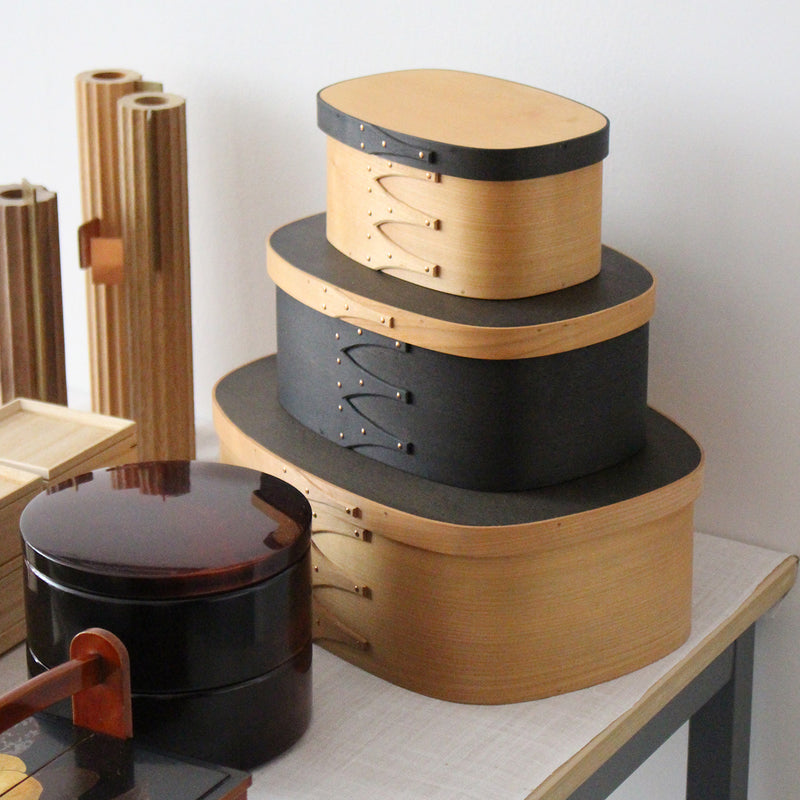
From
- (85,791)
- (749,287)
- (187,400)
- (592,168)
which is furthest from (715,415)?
(85,791)

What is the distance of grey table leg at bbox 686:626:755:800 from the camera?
0.99 meters

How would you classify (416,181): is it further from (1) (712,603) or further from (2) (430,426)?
Result: (1) (712,603)

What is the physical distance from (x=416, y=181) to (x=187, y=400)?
1.33ft

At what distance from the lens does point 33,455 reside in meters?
0.89

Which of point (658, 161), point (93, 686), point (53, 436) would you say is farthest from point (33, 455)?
point (658, 161)

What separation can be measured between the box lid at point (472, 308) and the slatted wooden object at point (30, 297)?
219mm

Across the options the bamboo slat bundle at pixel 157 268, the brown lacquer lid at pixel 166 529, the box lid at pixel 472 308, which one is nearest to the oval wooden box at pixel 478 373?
the box lid at pixel 472 308

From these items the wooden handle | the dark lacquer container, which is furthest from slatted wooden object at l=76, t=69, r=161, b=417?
the wooden handle

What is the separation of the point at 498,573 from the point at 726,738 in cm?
34

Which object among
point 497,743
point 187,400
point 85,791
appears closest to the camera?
point 85,791

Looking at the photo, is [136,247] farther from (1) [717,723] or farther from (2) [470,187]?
(1) [717,723]

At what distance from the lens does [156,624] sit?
68cm

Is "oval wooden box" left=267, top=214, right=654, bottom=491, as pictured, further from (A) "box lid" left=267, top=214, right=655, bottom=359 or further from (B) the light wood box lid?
(B) the light wood box lid

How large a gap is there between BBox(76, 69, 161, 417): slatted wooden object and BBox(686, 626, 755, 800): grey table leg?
1.83 ft
